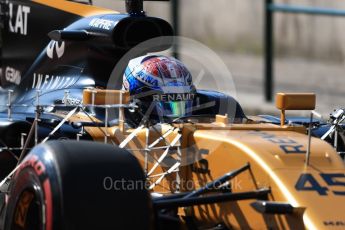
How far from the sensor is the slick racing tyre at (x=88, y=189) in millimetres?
5363

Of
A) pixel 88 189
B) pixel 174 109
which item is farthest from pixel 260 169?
pixel 174 109

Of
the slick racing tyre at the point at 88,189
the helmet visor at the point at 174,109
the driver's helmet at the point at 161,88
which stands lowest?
the slick racing tyre at the point at 88,189

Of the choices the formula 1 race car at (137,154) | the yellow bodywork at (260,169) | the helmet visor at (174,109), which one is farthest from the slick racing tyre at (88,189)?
the helmet visor at (174,109)

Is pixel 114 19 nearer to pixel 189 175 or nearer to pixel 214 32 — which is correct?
pixel 189 175

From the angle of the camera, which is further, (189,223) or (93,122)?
(93,122)

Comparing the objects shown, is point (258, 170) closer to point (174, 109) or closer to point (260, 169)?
point (260, 169)

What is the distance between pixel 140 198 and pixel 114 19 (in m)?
2.65

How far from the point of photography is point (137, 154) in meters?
6.75

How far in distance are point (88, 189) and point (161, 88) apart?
1.83m

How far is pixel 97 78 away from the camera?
25.8 feet

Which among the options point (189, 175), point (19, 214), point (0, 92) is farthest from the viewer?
point (0, 92)

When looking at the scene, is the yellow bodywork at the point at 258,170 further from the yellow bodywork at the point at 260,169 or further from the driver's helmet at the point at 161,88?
the driver's helmet at the point at 161,88

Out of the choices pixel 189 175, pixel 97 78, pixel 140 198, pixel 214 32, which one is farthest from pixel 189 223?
pixel 214 32

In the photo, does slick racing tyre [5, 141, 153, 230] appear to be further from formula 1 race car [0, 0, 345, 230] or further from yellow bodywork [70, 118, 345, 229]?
yellow bodywork [70, 118, 345, 229]
